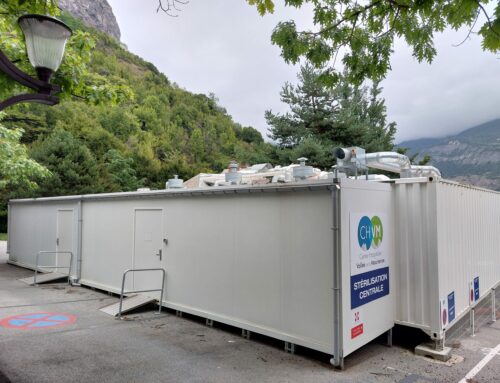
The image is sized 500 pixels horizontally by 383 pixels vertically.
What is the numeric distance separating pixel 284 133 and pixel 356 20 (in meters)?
17.6

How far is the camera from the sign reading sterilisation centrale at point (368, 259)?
495cm

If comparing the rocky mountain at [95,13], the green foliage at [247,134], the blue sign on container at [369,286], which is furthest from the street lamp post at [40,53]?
the rocky mountain at [95,13]

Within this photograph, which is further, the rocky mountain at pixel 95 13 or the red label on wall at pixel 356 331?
the rocky mountain at pixel 95 13

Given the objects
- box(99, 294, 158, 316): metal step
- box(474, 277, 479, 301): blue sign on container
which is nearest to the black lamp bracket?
box(99, 294, 158, 316): metal step

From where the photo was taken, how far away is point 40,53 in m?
3.25

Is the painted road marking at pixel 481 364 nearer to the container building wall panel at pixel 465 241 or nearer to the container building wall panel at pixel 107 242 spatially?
the container building wall panel at pixel 465 241

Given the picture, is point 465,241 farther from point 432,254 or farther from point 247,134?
point 247,134

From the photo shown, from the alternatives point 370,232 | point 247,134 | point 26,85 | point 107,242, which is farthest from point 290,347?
point 247,134

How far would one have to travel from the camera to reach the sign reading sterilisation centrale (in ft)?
16.2

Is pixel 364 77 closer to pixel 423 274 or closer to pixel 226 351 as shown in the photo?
pixel 423 274

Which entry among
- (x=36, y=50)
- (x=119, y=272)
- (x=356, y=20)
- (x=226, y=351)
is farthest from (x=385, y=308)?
(x=119, y=272)

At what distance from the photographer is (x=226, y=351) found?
5.28m

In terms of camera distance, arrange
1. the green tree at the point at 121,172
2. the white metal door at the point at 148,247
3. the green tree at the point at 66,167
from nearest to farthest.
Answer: the white metal door at the point at 148,247, the green tree at the point at 66,167, the green tree at the point at 121,172

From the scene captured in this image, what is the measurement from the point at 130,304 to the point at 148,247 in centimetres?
119
